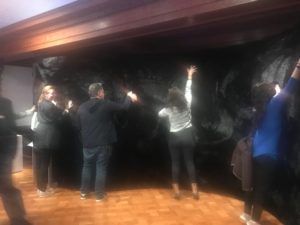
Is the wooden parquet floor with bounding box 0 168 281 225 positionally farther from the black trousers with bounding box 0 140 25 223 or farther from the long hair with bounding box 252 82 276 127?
the long hair with bounding box 252 82 276 127

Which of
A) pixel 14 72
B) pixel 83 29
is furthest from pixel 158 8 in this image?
pixel 14 72

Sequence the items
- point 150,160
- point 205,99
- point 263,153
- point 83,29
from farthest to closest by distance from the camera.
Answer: point 150,160 < point 205,99 < point 83,29 < point 263,153

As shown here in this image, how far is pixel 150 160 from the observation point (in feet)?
14.4

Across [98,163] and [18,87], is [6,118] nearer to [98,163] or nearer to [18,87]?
[98,163]

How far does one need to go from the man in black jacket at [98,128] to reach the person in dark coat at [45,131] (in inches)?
10.6

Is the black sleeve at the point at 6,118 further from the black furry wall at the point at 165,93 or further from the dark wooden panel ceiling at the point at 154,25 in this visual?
the black furry wall at the point at 165,93

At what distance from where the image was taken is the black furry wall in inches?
131

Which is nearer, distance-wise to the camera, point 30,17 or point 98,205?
point 98,205

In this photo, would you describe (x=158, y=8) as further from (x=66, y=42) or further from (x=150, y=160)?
(x=150, y=160)

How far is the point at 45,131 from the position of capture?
10.7ft

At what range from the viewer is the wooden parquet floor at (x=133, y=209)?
2754 mm

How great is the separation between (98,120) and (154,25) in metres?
1.11

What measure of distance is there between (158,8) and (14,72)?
4544mm

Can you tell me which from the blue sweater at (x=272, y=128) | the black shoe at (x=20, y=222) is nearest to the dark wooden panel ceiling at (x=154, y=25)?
the blue sweater at (x=272, y=128)
